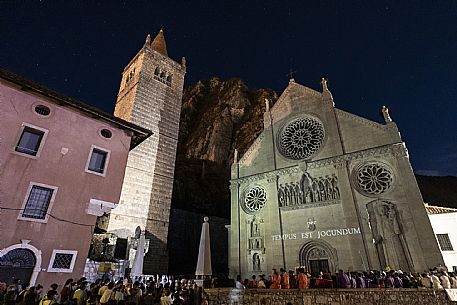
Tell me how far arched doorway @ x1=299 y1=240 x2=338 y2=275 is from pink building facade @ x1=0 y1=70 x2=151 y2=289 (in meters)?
13.8

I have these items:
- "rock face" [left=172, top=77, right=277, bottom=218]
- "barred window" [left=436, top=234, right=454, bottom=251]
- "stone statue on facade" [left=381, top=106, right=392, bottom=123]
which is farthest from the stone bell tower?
"barred window" [left=436, top=234, right=454, bottom=251]

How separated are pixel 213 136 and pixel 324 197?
30310 mm

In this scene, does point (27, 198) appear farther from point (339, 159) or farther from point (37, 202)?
point (339, 159)

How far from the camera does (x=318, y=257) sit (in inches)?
728

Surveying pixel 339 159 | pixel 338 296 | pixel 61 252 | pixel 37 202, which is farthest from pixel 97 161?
pixel 339 159

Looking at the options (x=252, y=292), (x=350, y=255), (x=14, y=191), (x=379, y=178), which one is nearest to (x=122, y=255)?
(x=14, y=191)

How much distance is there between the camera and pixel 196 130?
52.1 meters

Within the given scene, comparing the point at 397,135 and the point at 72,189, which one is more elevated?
the point at 397,135

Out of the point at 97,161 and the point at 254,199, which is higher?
the point at 254,199

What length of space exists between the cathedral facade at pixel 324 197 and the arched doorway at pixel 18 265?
14825mm

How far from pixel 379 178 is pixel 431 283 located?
780 centimetres

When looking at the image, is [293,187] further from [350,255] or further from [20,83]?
[20,83]

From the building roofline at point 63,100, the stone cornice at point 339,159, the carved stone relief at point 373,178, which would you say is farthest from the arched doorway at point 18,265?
Result: the carved stone relief at point 373,178

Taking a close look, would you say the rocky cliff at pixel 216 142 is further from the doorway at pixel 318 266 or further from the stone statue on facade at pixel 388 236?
the stone statue on facade at pixel 388 236
